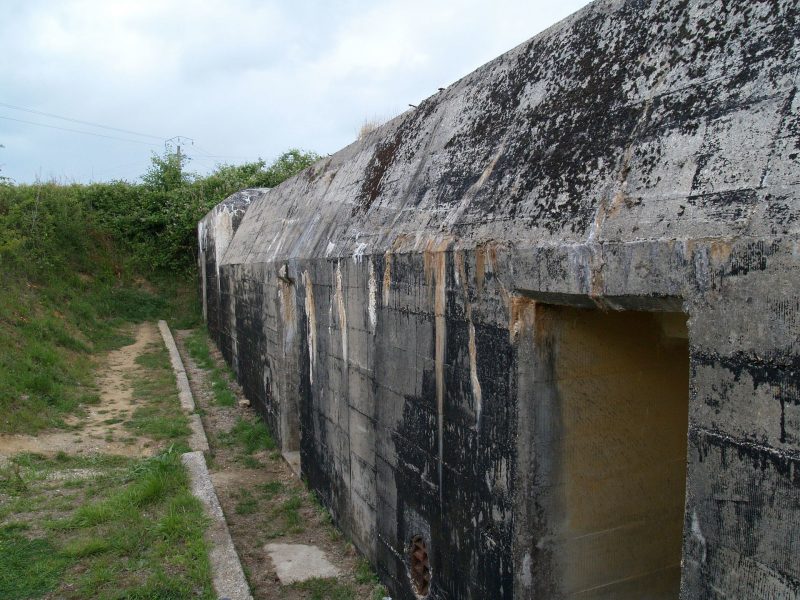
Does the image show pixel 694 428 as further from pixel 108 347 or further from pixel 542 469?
pixel 108 347

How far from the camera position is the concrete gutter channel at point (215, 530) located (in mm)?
4230

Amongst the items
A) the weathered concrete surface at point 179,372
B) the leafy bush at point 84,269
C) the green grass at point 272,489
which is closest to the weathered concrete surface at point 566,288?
the green grass at point 272,489

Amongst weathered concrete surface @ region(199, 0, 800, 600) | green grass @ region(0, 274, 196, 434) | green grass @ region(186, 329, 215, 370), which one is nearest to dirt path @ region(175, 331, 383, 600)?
weathered concrete surface @ region(199, 0, 800, 600)

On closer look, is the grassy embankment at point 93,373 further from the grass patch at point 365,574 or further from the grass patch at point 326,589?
the grass patch at point 365,574

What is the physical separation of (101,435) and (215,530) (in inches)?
144

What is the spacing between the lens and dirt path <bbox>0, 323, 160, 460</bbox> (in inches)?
287

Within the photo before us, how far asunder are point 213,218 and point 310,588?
10578 millimetres

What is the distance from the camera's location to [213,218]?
13742 mm

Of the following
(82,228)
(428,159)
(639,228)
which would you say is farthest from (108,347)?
(639,228)

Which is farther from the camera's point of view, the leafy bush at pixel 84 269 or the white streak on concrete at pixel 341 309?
the leafy bush at pixel 84 269

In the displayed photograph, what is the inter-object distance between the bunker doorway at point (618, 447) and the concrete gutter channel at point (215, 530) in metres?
2.41

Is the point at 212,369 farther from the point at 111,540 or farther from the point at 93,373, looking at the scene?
the point at 111,540

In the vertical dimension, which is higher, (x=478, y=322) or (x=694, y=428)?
(x=478, y=322)

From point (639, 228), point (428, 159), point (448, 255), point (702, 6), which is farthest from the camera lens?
point (428, 159)
